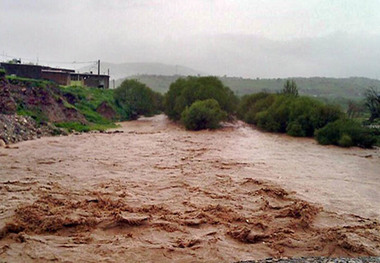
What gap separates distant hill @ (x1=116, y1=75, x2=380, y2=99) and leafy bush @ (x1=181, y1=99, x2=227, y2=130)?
70.2m

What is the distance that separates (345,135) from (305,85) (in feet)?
332

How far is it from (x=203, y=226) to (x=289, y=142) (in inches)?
760

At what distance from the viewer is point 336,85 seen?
11731 cm

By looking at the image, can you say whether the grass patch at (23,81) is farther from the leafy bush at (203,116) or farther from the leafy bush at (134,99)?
the leafy bush at (134,99)

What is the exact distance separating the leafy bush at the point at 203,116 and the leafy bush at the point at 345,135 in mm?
10247

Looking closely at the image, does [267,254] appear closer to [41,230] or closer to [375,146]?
[41,230]

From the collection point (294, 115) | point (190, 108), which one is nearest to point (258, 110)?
point (294, 115)

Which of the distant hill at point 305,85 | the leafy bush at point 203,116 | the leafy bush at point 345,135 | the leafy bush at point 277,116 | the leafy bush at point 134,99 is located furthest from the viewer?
the distant hill at point 305,85

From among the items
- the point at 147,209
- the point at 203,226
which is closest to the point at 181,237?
the point at 203,226

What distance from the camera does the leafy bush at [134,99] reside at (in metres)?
46.0

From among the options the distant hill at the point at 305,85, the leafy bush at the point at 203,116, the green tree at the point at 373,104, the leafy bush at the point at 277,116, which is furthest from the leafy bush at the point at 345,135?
the distant hill at the point at 305,85

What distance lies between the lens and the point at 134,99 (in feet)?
153

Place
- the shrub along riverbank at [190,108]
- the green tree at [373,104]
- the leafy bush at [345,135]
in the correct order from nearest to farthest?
the leafy bush at [345,135]
the shrub along riverbank at [190,108]
the green tree at [373,104]

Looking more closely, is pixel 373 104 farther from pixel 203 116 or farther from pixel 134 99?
pixel 134 99
